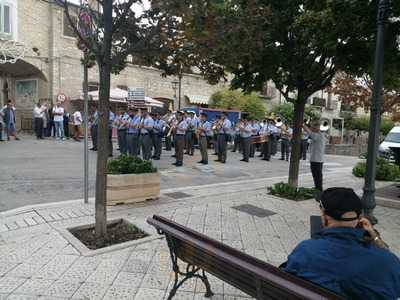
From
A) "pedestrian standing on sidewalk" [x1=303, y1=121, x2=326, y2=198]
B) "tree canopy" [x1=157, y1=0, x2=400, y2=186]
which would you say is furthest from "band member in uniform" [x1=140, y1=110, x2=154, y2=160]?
"pedestrian standing on sidewalk" [x1=303, y1=121, x2=326, y2=198]

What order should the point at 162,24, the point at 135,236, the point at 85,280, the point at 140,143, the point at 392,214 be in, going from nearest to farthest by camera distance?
the point at 85,280, the point at 162,24, the point at 135,236, the point at 392,214, the point at 140,143

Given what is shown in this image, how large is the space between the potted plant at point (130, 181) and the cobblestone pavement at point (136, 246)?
214mm

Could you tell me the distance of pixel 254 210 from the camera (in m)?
6.50

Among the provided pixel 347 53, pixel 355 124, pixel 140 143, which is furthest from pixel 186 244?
pixel 355 124

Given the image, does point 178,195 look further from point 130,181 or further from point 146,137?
point 146,137

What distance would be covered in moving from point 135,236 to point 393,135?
16041mm

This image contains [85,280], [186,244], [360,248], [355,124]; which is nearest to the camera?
[360,248]

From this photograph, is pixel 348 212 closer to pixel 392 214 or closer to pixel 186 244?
pixel 186 244

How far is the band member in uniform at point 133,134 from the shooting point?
12.6 metres

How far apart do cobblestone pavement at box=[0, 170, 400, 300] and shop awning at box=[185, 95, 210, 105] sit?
2144 centimetres

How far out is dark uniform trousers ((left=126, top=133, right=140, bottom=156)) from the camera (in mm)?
12688

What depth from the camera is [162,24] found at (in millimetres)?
4387

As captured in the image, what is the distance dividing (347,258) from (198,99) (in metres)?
27.6

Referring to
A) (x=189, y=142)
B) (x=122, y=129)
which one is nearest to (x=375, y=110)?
(x=122, y=129)
